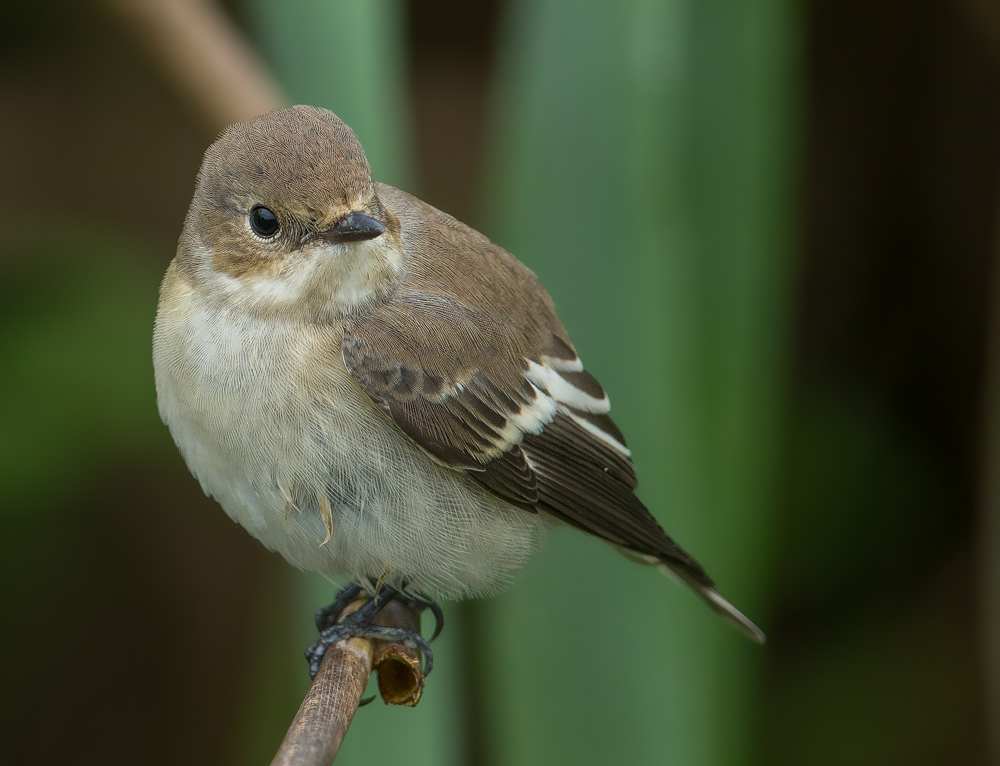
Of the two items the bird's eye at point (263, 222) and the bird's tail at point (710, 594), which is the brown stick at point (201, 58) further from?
the bird's tail at point (710, 594)

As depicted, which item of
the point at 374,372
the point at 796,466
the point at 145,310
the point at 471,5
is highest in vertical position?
the point at 471,5

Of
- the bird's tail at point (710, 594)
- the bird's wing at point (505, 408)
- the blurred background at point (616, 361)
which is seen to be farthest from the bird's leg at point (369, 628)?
the bird's tail at point (710, 594)

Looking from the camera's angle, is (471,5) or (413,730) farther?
(471,5)

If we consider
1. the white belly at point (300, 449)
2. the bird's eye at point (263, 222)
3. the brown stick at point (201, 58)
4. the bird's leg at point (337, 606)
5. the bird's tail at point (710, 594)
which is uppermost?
the brown stick at point (201, 58)

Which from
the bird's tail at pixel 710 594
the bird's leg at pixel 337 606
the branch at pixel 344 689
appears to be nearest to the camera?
the branch at pixel 344 689

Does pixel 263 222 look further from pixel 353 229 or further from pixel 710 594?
pixel 710 594

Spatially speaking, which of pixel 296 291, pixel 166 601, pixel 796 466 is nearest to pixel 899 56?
pixel 796 466

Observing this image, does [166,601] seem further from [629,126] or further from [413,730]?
[629,126]

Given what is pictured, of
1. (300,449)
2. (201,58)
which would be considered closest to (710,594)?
(300,449)
